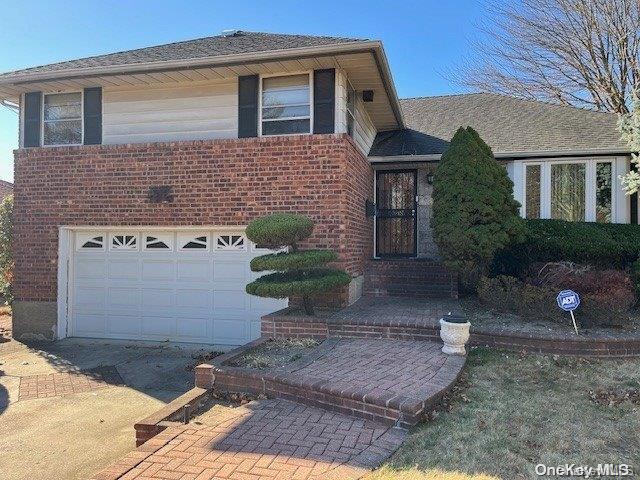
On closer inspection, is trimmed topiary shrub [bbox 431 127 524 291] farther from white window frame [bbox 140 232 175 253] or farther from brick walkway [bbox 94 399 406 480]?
white window frame [bbox 140 232 175 253]

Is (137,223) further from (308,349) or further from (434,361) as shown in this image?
(434,361)

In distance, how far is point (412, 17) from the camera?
534 inches

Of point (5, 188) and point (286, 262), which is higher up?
point (5, 188)

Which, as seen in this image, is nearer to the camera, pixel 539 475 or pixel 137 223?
pixel 539 475

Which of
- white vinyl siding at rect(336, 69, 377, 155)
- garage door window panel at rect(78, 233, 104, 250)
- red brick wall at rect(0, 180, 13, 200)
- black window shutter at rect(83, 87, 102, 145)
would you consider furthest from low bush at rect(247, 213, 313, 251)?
red brick wall at rect(0, 180, 13, 200)

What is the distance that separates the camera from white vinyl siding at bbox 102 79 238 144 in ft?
27.7

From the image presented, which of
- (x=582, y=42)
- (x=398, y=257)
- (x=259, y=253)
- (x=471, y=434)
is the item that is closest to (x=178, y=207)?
(x=259, y=253)

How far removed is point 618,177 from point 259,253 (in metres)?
7.63

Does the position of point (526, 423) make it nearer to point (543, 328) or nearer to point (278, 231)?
point (543, 328)

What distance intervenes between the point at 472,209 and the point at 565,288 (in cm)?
188

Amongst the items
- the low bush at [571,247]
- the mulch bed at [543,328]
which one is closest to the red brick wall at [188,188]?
the mulch bed at [543,328]

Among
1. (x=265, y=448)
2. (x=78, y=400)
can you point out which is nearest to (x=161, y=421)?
(x=265, y=448)

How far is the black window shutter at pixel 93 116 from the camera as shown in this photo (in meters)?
8.85

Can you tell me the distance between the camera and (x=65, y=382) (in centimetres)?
641
